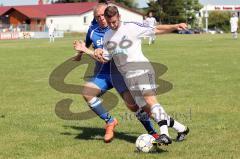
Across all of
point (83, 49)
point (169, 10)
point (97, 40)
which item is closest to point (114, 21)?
point (83, 49)

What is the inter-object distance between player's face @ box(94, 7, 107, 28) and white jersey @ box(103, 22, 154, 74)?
1.49ft

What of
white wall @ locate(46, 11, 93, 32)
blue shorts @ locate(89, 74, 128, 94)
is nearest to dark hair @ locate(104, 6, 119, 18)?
blue shorts @ locate(89, 74, 128, 94)

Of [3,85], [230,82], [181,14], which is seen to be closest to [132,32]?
[230,82]

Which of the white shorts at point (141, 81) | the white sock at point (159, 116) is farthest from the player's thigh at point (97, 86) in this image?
the white sock at point (159, 116)

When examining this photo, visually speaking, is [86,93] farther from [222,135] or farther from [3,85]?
[3,85]

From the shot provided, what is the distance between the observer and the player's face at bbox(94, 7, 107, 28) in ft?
25.6

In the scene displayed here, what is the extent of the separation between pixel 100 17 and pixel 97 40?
510 millimetres

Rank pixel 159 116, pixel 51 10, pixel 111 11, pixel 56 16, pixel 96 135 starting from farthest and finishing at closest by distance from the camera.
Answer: pixel 51 10, pixel 56 16, pixel 96 135, pixel 159 116, pixel 111 11

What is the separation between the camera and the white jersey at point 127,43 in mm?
7348

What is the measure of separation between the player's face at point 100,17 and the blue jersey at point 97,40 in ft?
0.38

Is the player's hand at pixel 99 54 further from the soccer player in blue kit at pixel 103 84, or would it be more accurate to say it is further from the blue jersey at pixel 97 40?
the blue jersey at pixel 97 40

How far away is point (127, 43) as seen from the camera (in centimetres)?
735

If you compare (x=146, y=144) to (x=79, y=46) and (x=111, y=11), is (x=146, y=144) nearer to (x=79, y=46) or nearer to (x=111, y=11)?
(x=79, y=46)

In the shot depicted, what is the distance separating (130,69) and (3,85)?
349 inches
